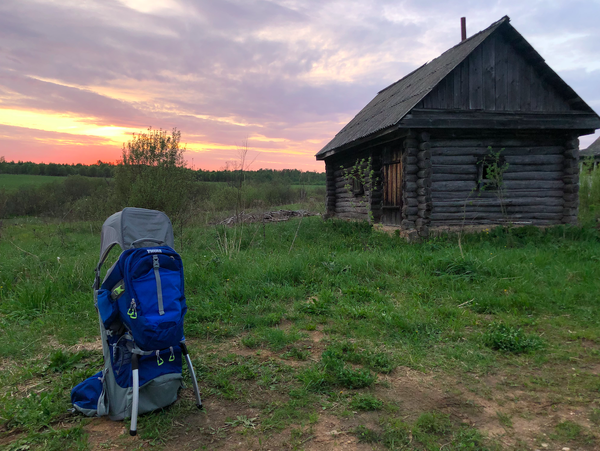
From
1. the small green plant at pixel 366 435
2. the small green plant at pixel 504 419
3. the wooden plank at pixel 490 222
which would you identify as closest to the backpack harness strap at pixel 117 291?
the small green plant at pixel 366 435

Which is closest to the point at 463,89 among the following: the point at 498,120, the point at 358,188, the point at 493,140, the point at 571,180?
the point at 498,120

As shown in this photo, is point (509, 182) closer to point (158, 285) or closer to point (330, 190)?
point (330, 190)

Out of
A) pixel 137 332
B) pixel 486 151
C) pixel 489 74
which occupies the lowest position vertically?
pixel 137 332

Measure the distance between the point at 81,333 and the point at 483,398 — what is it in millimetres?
4479

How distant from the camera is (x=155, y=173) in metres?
15.1

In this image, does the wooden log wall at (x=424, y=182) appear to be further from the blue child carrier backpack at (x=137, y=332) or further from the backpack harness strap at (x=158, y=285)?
the backpack harness strap at (x=158, y=285)

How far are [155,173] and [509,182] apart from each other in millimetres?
12346

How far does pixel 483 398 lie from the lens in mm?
3174

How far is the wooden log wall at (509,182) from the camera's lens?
9969 millimetres

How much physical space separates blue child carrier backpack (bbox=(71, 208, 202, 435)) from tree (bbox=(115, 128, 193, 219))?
1205 centimetres

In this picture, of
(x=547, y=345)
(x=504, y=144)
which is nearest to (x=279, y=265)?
(x=547, y=345)

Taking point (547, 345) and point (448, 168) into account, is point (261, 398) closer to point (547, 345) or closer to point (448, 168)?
point (547, 345)

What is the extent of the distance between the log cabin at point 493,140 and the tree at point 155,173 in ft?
26.9

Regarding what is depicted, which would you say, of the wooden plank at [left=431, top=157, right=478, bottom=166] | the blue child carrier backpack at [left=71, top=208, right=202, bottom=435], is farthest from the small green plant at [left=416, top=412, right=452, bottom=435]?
the wooden plank at [left=431, top=157, right=478, bottom=166]
